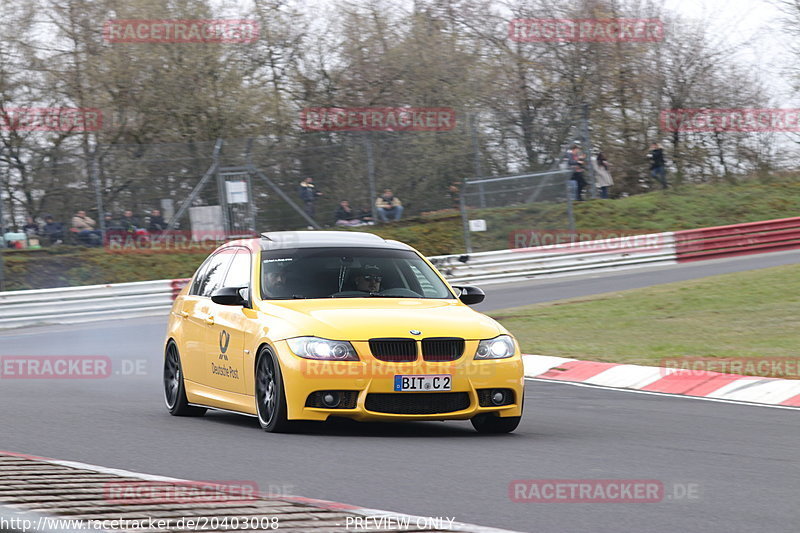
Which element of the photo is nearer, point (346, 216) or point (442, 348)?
point (442, 348)

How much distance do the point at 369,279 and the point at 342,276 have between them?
211 millimetres

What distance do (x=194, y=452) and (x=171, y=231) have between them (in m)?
18.8

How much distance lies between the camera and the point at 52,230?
2523 cm

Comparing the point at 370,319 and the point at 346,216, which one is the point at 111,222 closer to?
the point at 346,216

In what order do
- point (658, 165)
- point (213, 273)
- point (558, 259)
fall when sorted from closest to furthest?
point (213, 273), point (558, 259), point (658, 165)

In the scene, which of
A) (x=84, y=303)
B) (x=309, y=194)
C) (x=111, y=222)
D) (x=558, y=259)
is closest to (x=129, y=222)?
(x=111, y=222)

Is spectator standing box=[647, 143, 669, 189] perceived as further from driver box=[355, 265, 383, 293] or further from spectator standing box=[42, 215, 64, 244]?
driver box=[355, 265, 383, 293]

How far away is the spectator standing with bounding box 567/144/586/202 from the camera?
99.6ft

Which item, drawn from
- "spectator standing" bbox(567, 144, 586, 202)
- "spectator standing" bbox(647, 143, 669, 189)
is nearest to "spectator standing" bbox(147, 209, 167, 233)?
"spectator standing" bbox(567, 144, 586, 202)

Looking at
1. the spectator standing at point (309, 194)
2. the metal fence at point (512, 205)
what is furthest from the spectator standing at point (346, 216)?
the metal fence at point (512, 205)

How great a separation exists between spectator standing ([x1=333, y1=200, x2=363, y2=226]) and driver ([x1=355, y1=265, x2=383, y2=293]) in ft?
55.4

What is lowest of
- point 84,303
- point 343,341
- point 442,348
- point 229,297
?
point 84,303

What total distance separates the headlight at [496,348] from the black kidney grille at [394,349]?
0.48 metres

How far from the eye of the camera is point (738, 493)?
6.40 metres
